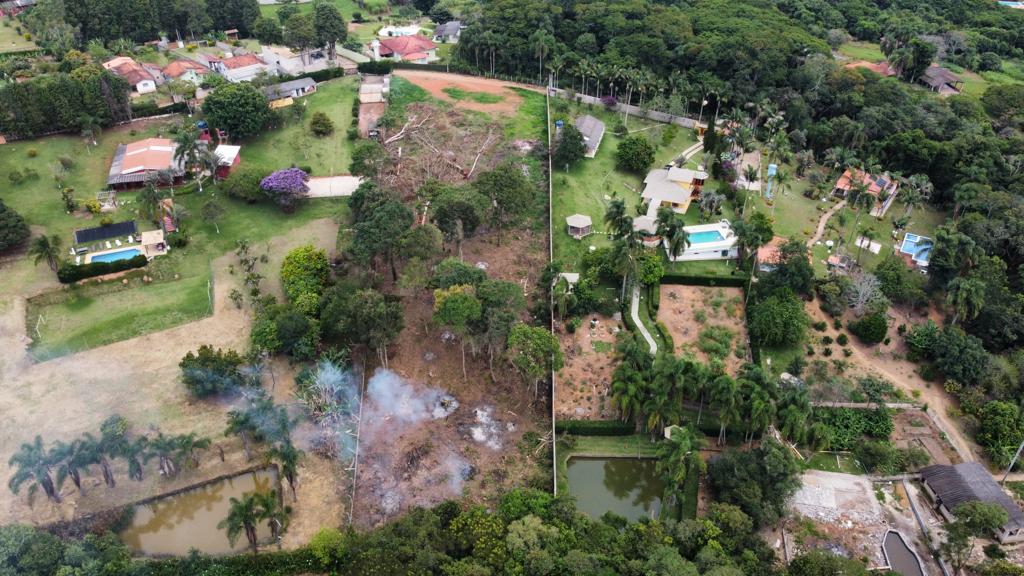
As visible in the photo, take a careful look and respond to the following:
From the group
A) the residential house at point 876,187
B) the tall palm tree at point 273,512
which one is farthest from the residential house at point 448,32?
the tall palm tree at point 273,512

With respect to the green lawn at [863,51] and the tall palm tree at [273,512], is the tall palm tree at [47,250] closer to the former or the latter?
the tall palm tree at [273,512]

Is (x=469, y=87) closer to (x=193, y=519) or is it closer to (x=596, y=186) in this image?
(x=596, y=186)

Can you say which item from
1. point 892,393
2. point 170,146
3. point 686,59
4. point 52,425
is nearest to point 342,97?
point 170,146

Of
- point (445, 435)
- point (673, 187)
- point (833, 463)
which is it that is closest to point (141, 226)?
point (445, 435)

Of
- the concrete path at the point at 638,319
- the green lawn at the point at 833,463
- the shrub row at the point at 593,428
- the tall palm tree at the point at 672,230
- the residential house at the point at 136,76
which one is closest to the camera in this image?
the green lawn at the point at 833,463

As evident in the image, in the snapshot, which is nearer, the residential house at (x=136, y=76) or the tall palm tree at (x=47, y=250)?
the tall palm tree at (x=47, y=250)
